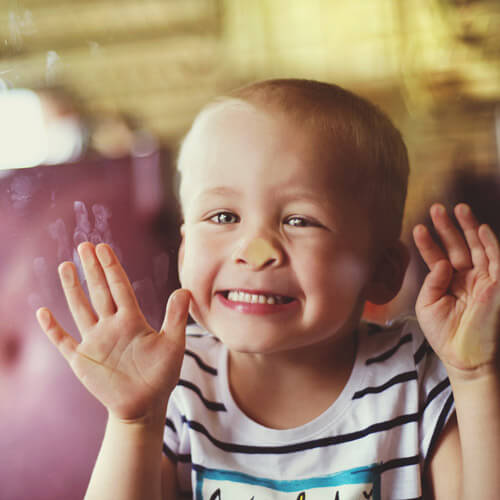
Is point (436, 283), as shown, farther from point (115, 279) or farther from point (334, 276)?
point (115, 279)

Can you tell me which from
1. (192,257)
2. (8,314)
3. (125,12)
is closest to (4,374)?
(8,314)

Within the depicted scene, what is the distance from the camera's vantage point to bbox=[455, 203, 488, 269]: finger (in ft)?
1.33

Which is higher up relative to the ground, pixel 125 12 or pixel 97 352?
pixel 125 12

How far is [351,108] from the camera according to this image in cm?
42

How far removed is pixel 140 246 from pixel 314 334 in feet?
0.46

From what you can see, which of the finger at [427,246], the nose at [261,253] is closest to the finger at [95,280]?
the nose at [261,253]

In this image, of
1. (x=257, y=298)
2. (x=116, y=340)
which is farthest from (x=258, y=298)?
(x=116, y=340)

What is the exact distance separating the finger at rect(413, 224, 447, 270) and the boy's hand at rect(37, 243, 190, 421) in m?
0.17

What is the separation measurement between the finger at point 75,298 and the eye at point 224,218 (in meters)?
0.11

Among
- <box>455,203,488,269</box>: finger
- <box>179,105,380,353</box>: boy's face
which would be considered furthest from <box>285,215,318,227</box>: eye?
<box>455,203,488,269</box>: finger

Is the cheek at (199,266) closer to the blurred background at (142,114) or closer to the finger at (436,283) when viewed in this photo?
the blurred background at (142,114)

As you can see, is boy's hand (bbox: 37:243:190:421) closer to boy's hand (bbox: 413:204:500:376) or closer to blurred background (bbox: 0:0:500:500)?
blurred background (bbox: 0:0:500:500)

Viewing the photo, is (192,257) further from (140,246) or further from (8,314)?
(8,314)

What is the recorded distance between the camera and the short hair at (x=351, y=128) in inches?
16.0
